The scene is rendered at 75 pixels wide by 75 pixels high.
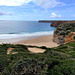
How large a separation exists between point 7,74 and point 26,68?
103 centimetres

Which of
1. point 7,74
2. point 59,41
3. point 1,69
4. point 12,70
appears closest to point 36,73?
point 12,70

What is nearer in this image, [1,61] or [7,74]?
[7,74]

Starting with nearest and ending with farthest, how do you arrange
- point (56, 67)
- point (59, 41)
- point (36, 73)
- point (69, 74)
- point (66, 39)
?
point (36, 73)
point (69, 74)
point (56, 67)
point (66, 39)
point (59, 41)

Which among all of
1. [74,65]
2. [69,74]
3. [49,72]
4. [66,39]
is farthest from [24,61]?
[66,39]

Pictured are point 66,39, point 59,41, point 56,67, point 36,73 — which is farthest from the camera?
point 59,41

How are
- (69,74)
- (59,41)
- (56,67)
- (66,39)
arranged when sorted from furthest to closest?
(59,41) → (66,39) → (56,67) → (69,74)

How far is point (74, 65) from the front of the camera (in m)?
4.89

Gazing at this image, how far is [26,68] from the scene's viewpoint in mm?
3992

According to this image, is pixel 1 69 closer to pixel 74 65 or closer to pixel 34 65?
pixel 34 65

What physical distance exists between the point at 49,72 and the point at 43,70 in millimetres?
467

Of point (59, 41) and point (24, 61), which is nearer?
point (24, 61)

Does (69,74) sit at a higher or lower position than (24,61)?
lower

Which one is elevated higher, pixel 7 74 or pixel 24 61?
pixel 24 61

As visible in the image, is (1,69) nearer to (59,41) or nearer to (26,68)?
(26,68)
